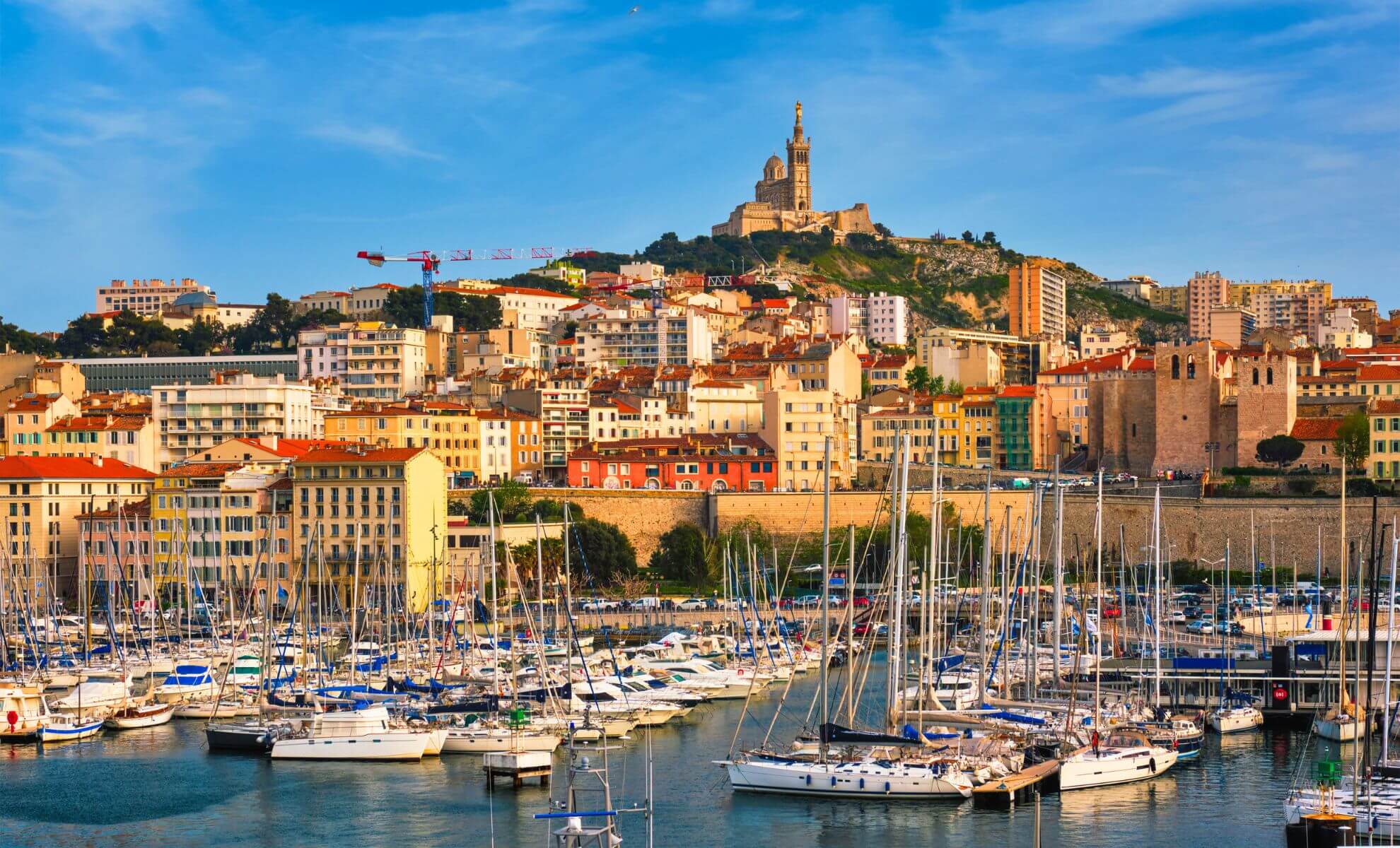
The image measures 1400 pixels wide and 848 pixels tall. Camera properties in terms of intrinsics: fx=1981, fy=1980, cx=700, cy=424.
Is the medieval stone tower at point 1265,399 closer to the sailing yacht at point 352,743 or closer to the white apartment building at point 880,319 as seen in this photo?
the sailing yacht at point 352,743

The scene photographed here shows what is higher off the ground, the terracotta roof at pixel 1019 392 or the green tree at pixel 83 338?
the green tree at pixel 83 338

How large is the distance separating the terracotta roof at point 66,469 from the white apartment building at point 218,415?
18.1 feet

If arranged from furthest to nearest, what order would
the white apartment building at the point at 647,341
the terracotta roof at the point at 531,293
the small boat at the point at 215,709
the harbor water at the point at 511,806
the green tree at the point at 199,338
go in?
the terracotta roof at the point at 531,293 → the green tree at the point at 199,338 → the white apartment building at the point at 647,341 → the small boat at the point at 215,709 → the harbor water at the point at 511,806

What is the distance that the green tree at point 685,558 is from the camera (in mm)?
62928

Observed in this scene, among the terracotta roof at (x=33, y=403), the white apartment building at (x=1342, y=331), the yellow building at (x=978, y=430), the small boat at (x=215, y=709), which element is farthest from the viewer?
the white apartment building at (x=1342, y=331)

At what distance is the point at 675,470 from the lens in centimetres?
6969

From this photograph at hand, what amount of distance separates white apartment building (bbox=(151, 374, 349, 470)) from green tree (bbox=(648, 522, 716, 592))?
16817 millimetres

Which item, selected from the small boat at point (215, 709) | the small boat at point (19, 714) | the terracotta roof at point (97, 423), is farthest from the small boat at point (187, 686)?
the terracotta roof at point (97, 423)

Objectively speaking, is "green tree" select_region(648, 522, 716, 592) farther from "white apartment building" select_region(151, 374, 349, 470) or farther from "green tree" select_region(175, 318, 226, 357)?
"green tree" select_region(175, 318, 226, 357)

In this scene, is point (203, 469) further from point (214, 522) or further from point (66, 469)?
point (66, 469)

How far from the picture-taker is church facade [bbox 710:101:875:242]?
504 feet

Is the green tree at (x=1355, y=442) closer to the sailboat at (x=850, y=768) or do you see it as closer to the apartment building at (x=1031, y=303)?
the sailboat at (x=850, y=768)

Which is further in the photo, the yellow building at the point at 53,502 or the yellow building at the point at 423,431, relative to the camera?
the yellow building at the point at 423,431

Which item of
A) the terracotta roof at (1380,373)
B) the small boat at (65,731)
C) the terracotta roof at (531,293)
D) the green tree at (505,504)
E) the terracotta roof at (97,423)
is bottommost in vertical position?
the small boat at (65,731)
